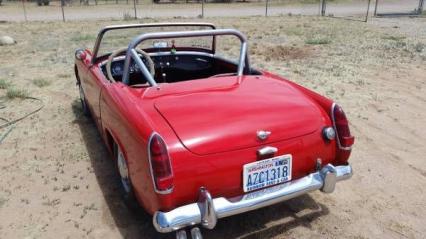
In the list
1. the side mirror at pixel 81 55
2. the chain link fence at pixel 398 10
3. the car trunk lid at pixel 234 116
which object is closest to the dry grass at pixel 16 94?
the side mirror at pixel 81 55

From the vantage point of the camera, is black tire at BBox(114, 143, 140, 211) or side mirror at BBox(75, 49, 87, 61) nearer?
black tire at BBox(114, 143, 140, 211)

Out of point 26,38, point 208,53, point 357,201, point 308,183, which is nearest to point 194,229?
point 308,183

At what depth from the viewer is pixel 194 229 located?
2.40 meters

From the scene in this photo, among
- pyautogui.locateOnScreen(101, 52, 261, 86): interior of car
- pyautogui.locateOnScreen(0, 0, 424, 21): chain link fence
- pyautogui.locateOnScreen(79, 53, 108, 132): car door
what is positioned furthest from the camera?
pyautogui.locateOnScreen(0, 0, 424, 21): chain link fence

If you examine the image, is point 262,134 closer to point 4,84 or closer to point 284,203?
point 284,203

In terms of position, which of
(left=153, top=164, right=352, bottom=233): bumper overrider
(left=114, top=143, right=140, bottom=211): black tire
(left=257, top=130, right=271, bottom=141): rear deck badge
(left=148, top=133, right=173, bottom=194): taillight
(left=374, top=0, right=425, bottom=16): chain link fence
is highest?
(left=374, top=0, right=425, bottom=16): chain link fence

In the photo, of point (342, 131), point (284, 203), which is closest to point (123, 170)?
point (284, 203)

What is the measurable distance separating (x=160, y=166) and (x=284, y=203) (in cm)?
134

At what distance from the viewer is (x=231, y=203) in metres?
2.37

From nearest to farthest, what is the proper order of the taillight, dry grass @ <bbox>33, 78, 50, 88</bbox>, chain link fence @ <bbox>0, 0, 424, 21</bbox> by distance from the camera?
the taillight, dry grass @ <bbox>33, 78, 50, 88</bbox>, chain link fence @ <bbox>0, 0, 424, 21</bbox>

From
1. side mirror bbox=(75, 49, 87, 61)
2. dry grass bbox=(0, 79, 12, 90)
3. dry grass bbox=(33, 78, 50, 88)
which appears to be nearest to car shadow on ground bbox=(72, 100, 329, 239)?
side mirror bbox=(75, 49, 87, 61)

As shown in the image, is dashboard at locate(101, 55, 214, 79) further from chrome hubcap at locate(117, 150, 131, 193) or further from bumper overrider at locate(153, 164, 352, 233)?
bumper overrider at locate(153, 164, 352, 233)

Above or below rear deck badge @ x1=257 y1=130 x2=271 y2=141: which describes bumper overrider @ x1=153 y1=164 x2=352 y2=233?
below

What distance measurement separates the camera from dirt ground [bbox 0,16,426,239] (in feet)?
9.42
